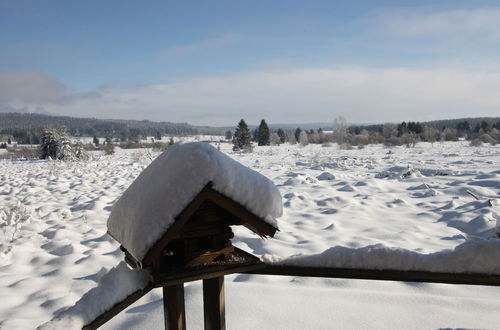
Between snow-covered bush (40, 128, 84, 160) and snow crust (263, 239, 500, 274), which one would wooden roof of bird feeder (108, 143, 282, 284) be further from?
snow-covered bush (40, 128, 84, 160)

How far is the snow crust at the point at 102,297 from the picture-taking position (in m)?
1.03

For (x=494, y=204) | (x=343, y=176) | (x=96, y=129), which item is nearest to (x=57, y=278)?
(x=494, y=204)

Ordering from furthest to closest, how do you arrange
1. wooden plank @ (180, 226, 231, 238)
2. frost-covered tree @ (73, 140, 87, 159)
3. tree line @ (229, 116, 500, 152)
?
tree line @ (229, 116, 500, 152)
frost-covered tree @ (73, 140, 87, 159)
wooden plank @ (180, 226, 231, 238)

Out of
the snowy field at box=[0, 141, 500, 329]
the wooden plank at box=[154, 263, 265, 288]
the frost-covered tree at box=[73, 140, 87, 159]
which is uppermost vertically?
the wooden plank at box=[154, 263, 265, 288]

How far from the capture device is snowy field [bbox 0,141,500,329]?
287 centimetres

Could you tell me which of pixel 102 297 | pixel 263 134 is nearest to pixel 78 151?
pixel 102 297

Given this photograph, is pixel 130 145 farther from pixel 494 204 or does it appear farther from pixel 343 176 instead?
pixel 494 204

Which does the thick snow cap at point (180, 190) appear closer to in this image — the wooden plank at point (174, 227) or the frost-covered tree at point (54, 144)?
the wooden plank at point (174, 227)

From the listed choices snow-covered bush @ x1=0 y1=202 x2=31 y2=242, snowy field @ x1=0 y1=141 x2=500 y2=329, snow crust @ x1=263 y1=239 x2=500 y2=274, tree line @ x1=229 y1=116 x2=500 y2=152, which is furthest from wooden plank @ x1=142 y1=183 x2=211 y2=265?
tree line @ x1=229 y1=116 x2=500 y2=152

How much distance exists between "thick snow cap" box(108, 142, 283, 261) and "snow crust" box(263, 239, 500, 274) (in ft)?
0.86

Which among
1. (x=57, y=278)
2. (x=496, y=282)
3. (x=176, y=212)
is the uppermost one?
(x=176, y=212)

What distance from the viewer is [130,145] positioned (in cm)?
5391

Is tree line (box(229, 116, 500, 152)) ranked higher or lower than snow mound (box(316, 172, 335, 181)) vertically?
higher

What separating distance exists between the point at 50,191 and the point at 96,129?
16485 cm
